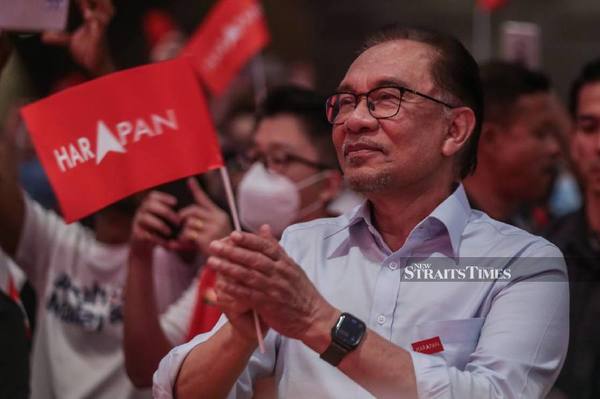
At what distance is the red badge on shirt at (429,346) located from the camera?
5.77 ft

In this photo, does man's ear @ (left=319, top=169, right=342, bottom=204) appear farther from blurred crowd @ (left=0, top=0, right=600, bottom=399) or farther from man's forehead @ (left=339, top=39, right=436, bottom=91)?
man's forehead @ (left=339, top=39, right=436, bottom=91)

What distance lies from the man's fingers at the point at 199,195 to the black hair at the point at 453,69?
2.71 ft

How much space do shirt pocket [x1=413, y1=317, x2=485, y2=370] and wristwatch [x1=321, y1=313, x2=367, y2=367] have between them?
7.1 inches

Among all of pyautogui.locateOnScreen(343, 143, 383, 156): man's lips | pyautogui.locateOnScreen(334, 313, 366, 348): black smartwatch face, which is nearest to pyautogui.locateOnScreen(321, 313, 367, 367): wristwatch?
pyautogui.locateOnScreen(334, 313, 366, 348): black smartwatch face

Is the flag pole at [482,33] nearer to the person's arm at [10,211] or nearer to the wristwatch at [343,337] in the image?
the person's arm at [10,211]

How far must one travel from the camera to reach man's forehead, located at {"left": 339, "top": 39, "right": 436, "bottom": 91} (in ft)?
6.02

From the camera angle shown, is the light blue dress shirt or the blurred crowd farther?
the blurred crowd

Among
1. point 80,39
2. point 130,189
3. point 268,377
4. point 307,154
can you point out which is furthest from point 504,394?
point 80,39

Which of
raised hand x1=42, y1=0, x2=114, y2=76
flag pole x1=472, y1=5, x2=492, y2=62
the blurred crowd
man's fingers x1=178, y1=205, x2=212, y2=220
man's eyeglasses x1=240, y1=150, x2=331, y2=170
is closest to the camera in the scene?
the blurred crowd

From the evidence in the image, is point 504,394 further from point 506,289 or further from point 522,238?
point 522,238

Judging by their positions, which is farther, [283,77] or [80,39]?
[283,77]

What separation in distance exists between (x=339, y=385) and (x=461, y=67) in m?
0.61

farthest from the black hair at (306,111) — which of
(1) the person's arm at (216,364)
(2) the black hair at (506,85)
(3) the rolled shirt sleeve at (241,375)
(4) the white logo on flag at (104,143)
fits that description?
(1) the person's arm at (216,364)

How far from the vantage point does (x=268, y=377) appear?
187 cm
